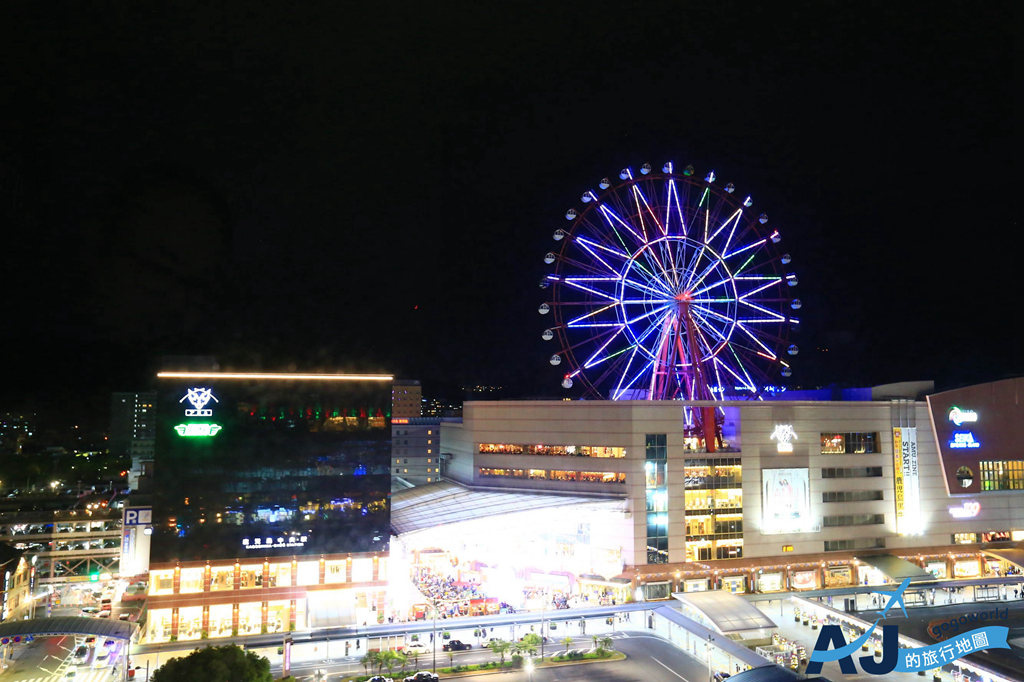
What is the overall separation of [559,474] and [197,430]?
75.2 feet

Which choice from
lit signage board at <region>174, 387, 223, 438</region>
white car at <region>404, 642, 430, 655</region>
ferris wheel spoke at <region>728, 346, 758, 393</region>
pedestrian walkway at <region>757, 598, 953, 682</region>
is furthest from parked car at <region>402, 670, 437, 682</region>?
ferris wheel spoke at <region>728, 346, 758, 393</region>

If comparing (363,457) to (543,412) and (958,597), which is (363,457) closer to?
(543,412)

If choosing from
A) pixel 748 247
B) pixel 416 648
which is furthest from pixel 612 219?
pixel 416 648

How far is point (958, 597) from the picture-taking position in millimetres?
42219

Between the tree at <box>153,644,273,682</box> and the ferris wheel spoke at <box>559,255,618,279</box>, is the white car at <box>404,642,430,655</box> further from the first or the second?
the ferris wheel spoke at <box>559,255,618,279</box>

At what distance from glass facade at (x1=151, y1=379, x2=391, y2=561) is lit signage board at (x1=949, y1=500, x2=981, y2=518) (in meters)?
38.4

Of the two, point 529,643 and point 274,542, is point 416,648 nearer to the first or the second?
point 529,643

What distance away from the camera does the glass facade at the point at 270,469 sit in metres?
39.0

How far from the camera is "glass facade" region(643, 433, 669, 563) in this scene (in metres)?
43.5

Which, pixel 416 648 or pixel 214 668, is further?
pixel 416 648

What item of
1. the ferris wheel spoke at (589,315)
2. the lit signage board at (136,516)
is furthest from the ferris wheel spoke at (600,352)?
the lit signage board at (136,516)

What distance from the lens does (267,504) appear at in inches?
1583

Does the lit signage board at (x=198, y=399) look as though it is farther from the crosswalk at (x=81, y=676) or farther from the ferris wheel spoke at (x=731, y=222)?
the ferris wheel spoke at (x=731, y=222)

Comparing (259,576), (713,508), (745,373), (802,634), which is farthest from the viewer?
(745,373)
